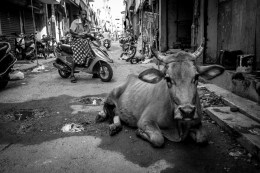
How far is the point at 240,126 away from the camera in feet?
11.6

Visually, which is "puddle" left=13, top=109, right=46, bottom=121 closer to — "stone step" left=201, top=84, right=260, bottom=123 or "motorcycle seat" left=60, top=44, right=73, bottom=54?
"motorcycle seat" left=60, top=44, right=73, bottom=54

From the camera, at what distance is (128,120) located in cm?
378

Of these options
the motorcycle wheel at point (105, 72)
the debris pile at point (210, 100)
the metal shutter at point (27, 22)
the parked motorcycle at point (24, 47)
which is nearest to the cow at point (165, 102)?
the debris pile at point (210, 100)

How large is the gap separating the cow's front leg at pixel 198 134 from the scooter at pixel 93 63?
469 centimetres

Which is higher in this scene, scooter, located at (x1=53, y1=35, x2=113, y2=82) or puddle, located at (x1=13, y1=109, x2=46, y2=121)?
scooter, located at (x1=53, y1=35, x2=113, y2=82)

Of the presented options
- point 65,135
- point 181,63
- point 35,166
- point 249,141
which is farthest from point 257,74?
point 35,166

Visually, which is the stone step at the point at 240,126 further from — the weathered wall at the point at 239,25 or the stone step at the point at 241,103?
the weathered wall at the point at 239,25

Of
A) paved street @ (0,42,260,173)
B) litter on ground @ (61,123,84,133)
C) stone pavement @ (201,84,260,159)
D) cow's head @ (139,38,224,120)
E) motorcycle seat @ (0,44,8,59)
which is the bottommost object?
paved street @ (0,42,260,173)

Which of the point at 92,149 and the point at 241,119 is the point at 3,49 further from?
the point at 241,119

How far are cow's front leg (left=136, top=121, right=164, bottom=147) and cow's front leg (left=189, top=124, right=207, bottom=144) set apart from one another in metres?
0.47

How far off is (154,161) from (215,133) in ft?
4.55

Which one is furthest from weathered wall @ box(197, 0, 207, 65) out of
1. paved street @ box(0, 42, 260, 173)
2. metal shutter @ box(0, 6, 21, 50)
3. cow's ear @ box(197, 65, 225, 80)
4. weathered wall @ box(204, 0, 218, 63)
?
metal shutter @ box(0, 6, 21, 50)

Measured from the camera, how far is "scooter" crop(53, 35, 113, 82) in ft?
25.0

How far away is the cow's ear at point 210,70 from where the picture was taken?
3066 millimetres
